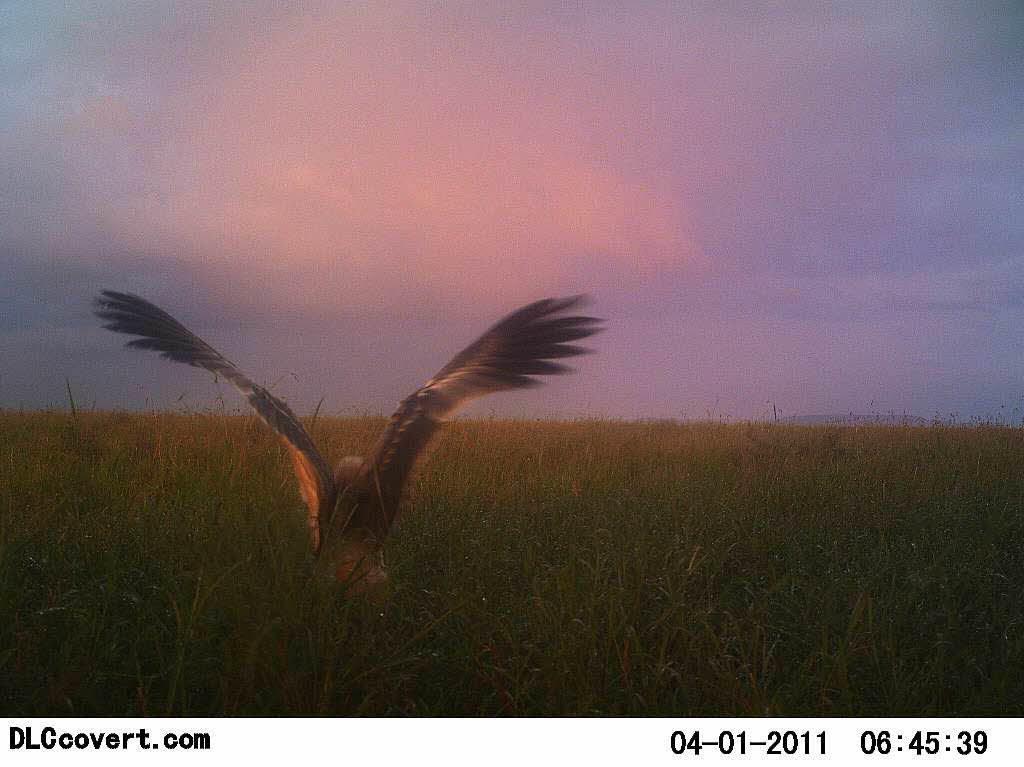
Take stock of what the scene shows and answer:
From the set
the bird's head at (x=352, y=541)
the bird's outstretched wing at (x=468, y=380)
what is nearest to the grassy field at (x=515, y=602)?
the bird's head at (x=352, y=541)

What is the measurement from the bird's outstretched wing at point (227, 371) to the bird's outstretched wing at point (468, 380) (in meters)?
0.22

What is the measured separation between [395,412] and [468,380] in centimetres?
38

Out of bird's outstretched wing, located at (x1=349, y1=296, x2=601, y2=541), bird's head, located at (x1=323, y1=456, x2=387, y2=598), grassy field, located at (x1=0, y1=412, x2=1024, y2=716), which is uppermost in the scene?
bird's outstretched wing, located at (x1=349, y1=296, x2=601, y2=541)

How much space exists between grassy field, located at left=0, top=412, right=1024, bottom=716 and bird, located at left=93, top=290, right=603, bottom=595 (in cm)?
22

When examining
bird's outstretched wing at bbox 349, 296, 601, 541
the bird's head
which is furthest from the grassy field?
bird's outstretched wing at bbox 349, 296, 601, 541

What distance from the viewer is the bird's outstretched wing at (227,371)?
10.2ft

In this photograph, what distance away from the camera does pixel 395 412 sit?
3.29 meters

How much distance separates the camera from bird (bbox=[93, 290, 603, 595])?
3.17m

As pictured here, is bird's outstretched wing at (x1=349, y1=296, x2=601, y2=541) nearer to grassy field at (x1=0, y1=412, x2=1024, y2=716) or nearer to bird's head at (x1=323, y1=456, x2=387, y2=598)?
bird's head at (x1=323, y1=456, x2=387, y2=598)

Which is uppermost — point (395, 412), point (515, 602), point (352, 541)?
point (395, 412)

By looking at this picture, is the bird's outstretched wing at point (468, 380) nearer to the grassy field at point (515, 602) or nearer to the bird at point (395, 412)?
the bird at point (395, 412)

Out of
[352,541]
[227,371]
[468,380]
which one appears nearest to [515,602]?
[352,541]

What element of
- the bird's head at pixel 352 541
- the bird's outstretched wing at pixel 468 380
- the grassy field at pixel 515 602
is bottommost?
the grassy field at pixel 515 602

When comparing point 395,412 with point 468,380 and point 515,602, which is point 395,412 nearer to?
point 468,380
